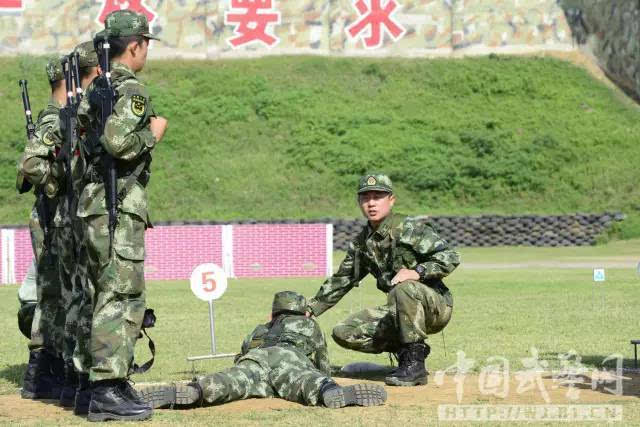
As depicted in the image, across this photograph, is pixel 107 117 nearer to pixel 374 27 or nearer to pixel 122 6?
pixel 122 6

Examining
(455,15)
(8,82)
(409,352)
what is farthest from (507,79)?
(409,352)

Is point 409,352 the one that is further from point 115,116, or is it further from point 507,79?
point 507,79

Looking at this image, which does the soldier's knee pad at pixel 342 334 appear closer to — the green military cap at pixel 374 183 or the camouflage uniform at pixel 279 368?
the camouflage uniform at pixel 279 368

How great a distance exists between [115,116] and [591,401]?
3830mm

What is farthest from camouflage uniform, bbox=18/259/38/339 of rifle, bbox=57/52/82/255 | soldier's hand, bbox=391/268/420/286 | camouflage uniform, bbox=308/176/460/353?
soldier's hand, bbox=391/268/420/286

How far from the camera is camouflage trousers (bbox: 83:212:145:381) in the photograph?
8031mm

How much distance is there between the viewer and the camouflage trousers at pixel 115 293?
26.3ft

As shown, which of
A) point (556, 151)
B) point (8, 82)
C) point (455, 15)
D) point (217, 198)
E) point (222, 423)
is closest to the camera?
point (222, 423)

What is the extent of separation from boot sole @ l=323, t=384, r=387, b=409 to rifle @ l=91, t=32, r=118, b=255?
5.93 feet

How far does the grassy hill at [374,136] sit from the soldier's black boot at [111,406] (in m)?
28.6

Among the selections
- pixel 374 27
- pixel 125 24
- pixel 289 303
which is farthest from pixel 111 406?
pixel 374 27

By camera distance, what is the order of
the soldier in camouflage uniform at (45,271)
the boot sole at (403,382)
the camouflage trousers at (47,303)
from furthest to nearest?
the boot sole at (403,382) → the camouflage trousers at (47,303) → the soldier in camouflage uniform at (45,271)

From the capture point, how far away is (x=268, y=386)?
9.02m

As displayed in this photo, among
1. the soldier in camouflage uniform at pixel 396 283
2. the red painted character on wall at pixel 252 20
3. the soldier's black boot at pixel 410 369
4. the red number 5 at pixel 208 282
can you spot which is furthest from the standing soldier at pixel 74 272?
the red painted character on wall at pixel 252 20
